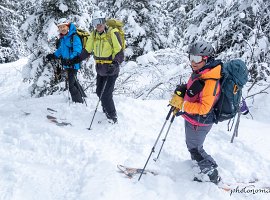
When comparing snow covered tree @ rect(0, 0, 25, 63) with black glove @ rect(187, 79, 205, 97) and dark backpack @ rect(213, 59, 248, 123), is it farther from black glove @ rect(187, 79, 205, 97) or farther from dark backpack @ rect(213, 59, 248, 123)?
dark backpack @ rect(213, 59, 248, 123)

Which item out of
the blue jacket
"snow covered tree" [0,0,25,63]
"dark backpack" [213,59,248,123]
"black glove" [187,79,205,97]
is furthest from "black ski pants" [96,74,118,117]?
"snow covered tree" [0,0,25,63]

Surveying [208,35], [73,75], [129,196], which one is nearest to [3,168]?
[129,196]

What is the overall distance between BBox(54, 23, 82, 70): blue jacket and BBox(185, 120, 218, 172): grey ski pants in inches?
149

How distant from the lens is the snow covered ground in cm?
447

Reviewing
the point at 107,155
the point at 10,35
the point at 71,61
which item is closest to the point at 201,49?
the point at 107,155

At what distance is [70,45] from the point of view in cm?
767

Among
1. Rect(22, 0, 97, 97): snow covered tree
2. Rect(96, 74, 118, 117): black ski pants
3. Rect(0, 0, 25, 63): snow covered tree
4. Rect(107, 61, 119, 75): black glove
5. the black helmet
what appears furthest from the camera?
Rect(0, 0, 25, 63): snow covered tree

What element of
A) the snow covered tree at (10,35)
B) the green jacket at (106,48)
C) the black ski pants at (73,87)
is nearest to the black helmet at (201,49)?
the green jacket at (106,48)

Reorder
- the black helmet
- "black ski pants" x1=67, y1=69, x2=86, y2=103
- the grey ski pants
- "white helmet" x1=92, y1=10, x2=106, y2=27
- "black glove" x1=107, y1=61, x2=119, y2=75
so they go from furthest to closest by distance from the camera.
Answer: "black ski pants" x1=67, y1=69, x2=86, y2=103, "black glove" x1=107, y1=61, x2=119, y2=75, "white helmet" x1=92, y1=10, x2=106, y2=27, the grey ski pants, the black helmet

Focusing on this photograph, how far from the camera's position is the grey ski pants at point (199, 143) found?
193 inches

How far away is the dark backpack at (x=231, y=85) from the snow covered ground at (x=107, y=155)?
1.24 meters

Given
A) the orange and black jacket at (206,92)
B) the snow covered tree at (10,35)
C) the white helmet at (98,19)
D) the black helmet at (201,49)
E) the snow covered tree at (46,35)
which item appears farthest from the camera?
the snow covered tree at (10,35)

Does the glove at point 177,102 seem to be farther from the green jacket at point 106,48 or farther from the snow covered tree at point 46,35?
the snow covered tree at point 46,35

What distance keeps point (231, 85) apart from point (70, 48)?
15.1 ft
